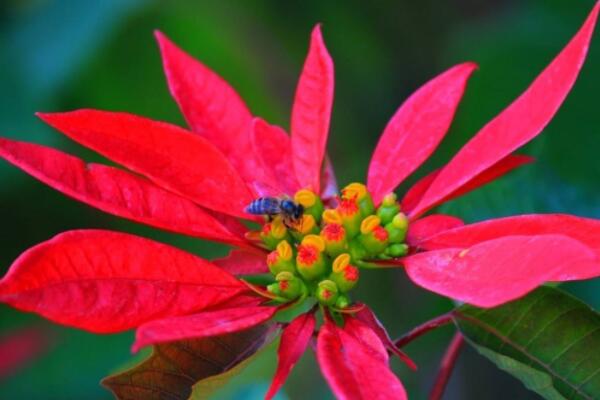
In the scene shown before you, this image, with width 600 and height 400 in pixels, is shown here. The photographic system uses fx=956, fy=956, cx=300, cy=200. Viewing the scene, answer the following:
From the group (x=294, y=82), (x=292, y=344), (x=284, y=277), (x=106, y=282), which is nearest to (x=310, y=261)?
(x=284, y=277)

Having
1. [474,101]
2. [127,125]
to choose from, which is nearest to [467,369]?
[474,101]

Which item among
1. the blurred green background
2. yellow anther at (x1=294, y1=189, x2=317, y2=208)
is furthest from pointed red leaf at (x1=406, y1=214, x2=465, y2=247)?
the blurred green background

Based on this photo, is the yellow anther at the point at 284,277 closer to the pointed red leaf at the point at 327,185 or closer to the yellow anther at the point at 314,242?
the yellow anther at the point at 314,242

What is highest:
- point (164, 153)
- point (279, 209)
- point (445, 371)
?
Result: point (164, 153)

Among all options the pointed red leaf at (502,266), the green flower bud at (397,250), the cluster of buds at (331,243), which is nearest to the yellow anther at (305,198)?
the cluster of buds at (331,243)

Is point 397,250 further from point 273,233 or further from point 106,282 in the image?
point 106,282

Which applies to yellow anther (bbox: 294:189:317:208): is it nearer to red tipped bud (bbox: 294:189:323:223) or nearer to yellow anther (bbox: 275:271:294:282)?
red tipped bud (bbox: 294:189:323:223)
